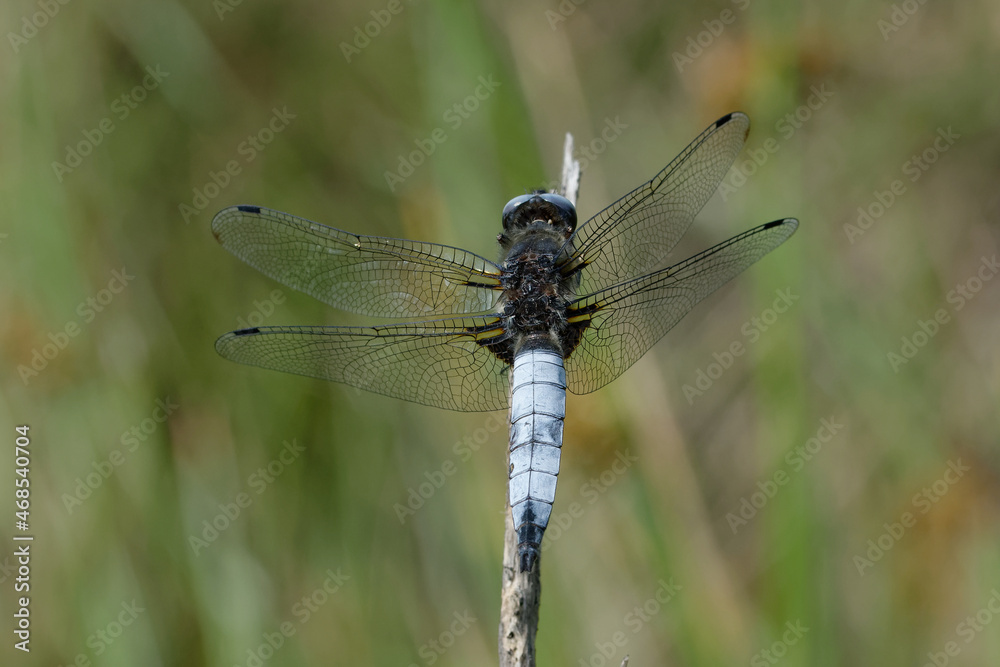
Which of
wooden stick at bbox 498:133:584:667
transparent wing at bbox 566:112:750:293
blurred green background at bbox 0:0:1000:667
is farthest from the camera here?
blurred green background at bbox 0:0:1000:667

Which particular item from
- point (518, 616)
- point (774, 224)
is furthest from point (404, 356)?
point (774, 224)

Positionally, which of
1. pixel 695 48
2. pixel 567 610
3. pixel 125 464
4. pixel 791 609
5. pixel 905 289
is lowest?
pixel 791 609

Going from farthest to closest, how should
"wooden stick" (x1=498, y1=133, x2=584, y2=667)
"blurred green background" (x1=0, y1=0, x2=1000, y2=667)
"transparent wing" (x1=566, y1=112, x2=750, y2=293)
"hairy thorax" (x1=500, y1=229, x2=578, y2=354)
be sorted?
1. "blurred green background" (x1=0, y1=0, x2=1000, y2=667)
2. "transparent wing" (x1=566, y1=112, x2=750, y2=293)
3. "hairy thorax" (x1=500, y1=229, x2=578, y2=354)
4. "wooden stick" (x1=498, y1=133, x2=584, y2=667)

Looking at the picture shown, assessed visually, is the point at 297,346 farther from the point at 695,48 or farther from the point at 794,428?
the point at 695,48

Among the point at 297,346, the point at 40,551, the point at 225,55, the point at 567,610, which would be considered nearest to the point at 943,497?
the point at 567,610

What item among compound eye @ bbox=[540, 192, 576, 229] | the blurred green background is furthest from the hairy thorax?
the blurred green background

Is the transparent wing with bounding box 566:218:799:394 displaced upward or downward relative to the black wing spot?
downward

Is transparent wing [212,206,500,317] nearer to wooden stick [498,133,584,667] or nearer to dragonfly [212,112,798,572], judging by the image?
dragonfly [212,112,798,572]
